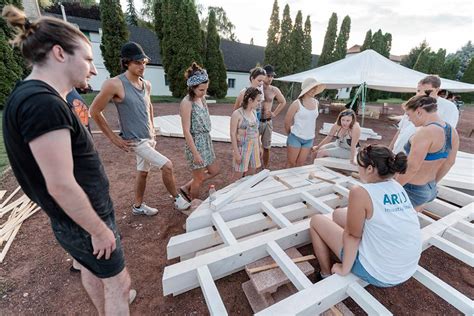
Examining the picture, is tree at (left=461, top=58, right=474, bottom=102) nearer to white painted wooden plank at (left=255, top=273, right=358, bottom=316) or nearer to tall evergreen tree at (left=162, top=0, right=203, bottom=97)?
tall evergreen tree at (left=162, top=0, right=203, bottom=97)

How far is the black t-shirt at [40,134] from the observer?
2.78 feet

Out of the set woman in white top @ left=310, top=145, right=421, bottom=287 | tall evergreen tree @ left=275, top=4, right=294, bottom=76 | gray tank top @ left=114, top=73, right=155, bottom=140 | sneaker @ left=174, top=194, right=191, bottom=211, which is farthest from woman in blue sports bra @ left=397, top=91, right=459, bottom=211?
tall evergreen tree @ left=275, top=4, right=294, bottom=76

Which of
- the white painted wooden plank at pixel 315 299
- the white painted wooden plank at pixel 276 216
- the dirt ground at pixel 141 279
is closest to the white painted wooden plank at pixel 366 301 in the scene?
the white painted wooden plank at pixel 315 299

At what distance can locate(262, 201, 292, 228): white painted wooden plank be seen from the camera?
213 cm

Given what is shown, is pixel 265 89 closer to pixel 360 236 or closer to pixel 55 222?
pixel 360 236

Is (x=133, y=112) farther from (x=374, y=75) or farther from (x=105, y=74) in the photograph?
(x=105, y=74)

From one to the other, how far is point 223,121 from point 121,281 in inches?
296

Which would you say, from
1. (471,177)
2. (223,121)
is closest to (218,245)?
(471,177)

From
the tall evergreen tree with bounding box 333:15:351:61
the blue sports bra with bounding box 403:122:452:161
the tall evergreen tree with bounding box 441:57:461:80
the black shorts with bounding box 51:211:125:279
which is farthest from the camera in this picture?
the tall evergreen tree with bounding box 441:57:461:80

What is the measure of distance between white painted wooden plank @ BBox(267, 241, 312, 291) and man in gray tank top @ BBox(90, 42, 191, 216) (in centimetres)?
154

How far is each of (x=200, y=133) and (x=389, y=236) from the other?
210 centimetres

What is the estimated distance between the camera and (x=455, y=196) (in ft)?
10.2

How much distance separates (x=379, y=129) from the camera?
9.55 m

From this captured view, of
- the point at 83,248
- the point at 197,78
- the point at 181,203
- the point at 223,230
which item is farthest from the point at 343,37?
the point at 83,248
